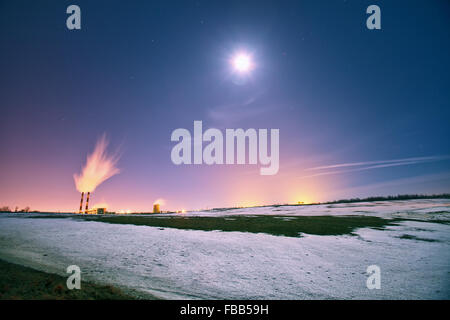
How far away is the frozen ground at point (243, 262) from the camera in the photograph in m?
6.18

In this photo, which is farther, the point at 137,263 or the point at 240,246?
the point at 240,246

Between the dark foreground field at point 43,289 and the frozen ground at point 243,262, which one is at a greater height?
the dark foreground field at point 43,289

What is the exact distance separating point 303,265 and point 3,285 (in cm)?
958

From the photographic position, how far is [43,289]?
498cm

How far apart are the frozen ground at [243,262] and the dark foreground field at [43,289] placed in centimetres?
64

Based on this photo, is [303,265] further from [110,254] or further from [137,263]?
[110,254]

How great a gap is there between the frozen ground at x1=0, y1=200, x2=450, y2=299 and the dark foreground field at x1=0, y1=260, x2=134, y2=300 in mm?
638

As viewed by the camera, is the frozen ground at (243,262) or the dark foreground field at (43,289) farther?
the frozen ground at (243,262)

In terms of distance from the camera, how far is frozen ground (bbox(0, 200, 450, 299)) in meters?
6.18

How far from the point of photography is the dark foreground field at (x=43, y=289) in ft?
15.2

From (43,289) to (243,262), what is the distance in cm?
653
